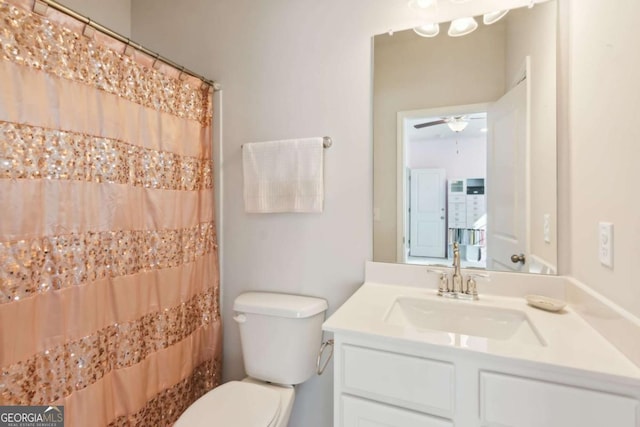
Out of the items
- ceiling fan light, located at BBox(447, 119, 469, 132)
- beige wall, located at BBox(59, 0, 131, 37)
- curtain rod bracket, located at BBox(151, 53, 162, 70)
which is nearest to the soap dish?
ceiling fan light, located at BBox(447, 119, 469, 132)

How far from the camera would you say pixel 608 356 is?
29.5 inches

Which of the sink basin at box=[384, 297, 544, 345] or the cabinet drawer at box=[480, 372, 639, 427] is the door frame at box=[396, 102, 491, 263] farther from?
the cabinet drawer at box=[480, 372, 639, 427]

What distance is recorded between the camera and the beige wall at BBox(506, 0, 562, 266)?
3.83 ft

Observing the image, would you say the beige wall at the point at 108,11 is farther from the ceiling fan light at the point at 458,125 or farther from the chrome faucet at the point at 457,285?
the chrome faucet at the point at 457,285

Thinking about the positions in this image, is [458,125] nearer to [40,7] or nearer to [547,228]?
[547,228]

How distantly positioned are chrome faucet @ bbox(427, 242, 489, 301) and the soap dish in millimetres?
163

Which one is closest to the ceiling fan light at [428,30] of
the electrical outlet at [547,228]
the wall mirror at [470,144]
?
the wall mirror at [470,144]

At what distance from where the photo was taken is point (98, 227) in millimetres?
1147

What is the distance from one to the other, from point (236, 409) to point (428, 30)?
5.74 ft

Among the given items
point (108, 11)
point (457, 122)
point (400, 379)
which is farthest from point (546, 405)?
point (108, 11)

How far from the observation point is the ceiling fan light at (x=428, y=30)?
4.33ft

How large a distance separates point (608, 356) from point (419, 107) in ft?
3.55

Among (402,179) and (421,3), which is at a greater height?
(421,3)

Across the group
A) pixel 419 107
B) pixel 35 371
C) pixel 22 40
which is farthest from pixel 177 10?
pixel 35 371
